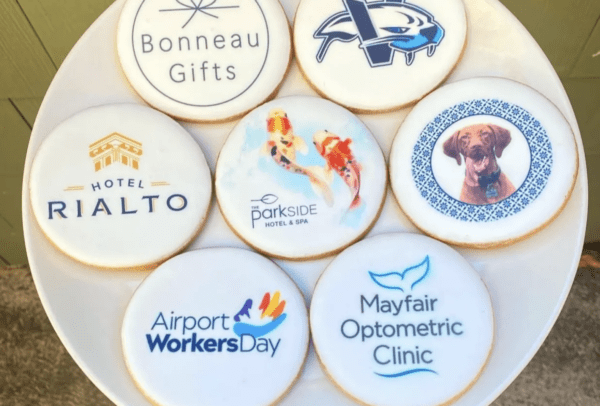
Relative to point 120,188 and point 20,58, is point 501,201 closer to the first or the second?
point 120,188

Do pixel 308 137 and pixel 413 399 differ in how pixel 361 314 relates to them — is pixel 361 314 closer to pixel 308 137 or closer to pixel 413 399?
pixel 413 399

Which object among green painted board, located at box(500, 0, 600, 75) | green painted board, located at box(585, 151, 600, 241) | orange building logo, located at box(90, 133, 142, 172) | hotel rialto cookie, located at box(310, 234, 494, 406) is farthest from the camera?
green painted board, located at box(585, 151, 600, 241)

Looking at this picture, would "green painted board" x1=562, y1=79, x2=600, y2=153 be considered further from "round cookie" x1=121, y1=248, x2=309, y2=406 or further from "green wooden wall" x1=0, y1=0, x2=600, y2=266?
"round cookie" x1=121, y1=248, x2=309, y2=406

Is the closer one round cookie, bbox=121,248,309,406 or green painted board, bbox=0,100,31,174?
round cookie, bbox=121,248,309,406

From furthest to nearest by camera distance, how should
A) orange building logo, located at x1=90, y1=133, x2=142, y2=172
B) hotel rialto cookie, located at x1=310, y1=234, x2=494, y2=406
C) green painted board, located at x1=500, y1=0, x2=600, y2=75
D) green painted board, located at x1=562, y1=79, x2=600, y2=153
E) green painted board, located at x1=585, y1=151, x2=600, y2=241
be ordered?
green painted board, located at x1=585, y1=151, x2=600, y2=241
green painted board, located at x1=562, y1=79, x2=600, y2=153
green painted board, located at x1=500, y1=0, x2=600, y2=75
orange building logo, located at x1=90, y1=133, x2=142, y2=172
hotel rialto cookie, located at x1=310, y1=234, x2=494, y2=406

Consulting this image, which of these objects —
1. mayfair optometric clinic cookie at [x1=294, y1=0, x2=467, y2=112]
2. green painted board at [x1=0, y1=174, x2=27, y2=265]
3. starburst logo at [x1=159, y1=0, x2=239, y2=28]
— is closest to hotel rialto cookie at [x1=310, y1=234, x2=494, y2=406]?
mayfair optometric clinic cookie at [x1=294, y1=0, x2=467, y2=112]

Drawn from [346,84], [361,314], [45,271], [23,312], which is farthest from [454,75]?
[23,312]

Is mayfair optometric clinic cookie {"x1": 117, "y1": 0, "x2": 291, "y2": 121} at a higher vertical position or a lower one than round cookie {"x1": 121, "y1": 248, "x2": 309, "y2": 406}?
higher
